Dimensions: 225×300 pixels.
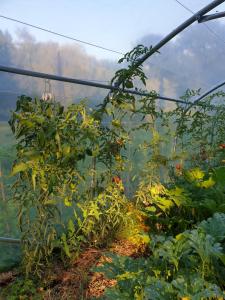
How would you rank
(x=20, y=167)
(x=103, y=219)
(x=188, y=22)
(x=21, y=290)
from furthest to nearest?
(x=188, y=22), (x=103, y=219), (x=21, y=290), (x=20, y=167)

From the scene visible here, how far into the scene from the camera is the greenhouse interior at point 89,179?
7.30 feet

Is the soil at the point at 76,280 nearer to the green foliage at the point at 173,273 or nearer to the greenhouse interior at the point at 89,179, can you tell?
the greenhouse interior at the point at 89,179

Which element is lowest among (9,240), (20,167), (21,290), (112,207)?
(21,290)

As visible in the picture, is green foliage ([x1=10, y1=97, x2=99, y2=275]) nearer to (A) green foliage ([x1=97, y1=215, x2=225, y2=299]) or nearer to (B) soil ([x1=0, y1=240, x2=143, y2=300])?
(B) soil ([x1=0, y1=240, x2=143, y2=300])

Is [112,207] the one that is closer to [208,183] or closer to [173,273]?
[208,183]

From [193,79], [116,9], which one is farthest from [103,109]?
[193,79]

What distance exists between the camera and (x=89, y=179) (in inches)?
170

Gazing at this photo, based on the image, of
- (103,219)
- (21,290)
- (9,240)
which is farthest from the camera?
(103,219)

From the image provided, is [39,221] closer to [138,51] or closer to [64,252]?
[64,252]

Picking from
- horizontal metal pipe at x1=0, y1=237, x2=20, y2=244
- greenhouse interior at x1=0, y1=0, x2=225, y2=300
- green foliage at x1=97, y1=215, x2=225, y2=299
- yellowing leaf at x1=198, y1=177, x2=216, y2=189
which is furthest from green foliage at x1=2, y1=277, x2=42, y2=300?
yellowing leaf at x1=198, y1=177, x2=216, y2=189

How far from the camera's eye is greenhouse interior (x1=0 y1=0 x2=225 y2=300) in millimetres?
2225

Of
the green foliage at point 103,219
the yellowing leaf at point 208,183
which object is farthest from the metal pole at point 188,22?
the green foliage at point 103,219

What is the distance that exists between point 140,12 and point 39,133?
2818 mm

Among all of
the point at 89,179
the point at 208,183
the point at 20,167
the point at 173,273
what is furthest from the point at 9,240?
the point at 208,183
